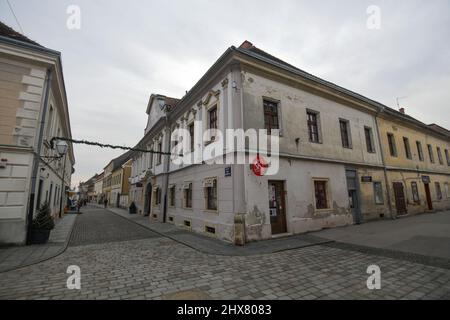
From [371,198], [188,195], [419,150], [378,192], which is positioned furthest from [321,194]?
[419,150]

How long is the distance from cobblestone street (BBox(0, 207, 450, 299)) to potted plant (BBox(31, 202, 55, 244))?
2030 mm

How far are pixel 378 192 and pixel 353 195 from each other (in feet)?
8.84

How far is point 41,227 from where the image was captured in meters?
7.81

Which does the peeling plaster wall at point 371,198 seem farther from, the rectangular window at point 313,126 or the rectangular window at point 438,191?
the rectangular window at point 438,191

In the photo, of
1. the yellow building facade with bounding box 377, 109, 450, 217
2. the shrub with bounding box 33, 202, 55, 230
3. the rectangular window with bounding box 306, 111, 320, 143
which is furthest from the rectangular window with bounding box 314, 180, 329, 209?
the shrub with bounding box 33, 202, 55, 230

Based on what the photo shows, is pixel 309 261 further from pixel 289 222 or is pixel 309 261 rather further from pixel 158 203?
pixel 158 203

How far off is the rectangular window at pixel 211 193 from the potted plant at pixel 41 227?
20.5 feet

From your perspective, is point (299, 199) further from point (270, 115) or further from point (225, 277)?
point (225, 277)

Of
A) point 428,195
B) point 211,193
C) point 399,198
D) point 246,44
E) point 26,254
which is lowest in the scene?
point 26,254

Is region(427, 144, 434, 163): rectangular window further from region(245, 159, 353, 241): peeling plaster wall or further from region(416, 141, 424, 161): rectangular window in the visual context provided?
region(245, 159, 353, 241): peeling plaster wall

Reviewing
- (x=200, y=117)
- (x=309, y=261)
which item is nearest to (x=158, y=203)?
(x=200, y=117)

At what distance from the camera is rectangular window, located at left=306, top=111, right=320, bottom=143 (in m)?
11.3
